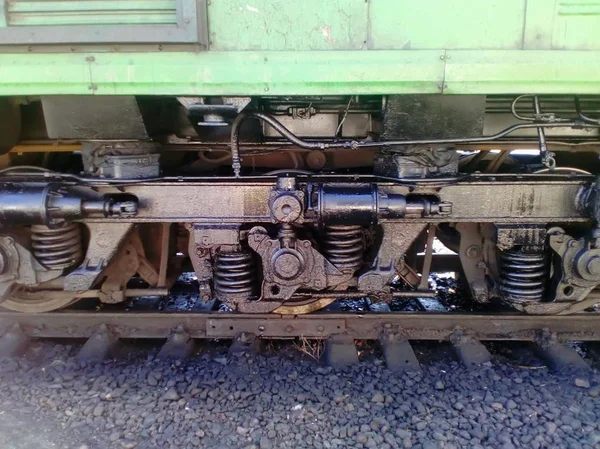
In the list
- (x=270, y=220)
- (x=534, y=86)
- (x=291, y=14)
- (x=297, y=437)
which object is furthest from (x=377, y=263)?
(x=291, y=14)

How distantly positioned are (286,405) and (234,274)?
840mm

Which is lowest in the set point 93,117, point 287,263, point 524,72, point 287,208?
point 287,263

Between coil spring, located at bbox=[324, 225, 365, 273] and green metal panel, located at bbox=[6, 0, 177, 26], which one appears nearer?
green metal panel, located at bbox=[6, 0, 177, 26]

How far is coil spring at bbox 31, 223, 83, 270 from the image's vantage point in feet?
9.90

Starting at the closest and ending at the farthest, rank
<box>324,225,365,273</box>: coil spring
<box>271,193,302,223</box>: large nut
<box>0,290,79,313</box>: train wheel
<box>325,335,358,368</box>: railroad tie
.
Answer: <box>271,193,302,223</box>: large nut, <box>324,225,365,273</box>: coil spring, <box>325,335,358,368</box>: railroad tie, <box>0,290,79,313</box>: train wheel

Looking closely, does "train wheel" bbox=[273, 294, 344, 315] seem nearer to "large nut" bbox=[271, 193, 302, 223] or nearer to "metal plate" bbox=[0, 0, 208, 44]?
"large nut" bbox=[271, 193, 302, 223]

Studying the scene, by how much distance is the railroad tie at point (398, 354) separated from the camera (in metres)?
2.96

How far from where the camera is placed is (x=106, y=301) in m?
3.45

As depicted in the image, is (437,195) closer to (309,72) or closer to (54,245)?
(309,72)

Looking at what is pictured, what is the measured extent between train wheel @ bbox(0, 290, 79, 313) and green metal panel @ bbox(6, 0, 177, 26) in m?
1.87

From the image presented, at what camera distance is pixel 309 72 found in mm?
2283

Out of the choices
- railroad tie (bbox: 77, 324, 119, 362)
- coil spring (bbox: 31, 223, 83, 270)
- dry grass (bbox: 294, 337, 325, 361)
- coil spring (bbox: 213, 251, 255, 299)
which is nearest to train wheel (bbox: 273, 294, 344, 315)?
dry grass (bbox: 294, 337, 325, 361)

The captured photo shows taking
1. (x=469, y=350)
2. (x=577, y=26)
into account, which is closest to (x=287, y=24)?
(x=577, y=26)

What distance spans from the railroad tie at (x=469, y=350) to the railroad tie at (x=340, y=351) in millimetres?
677
